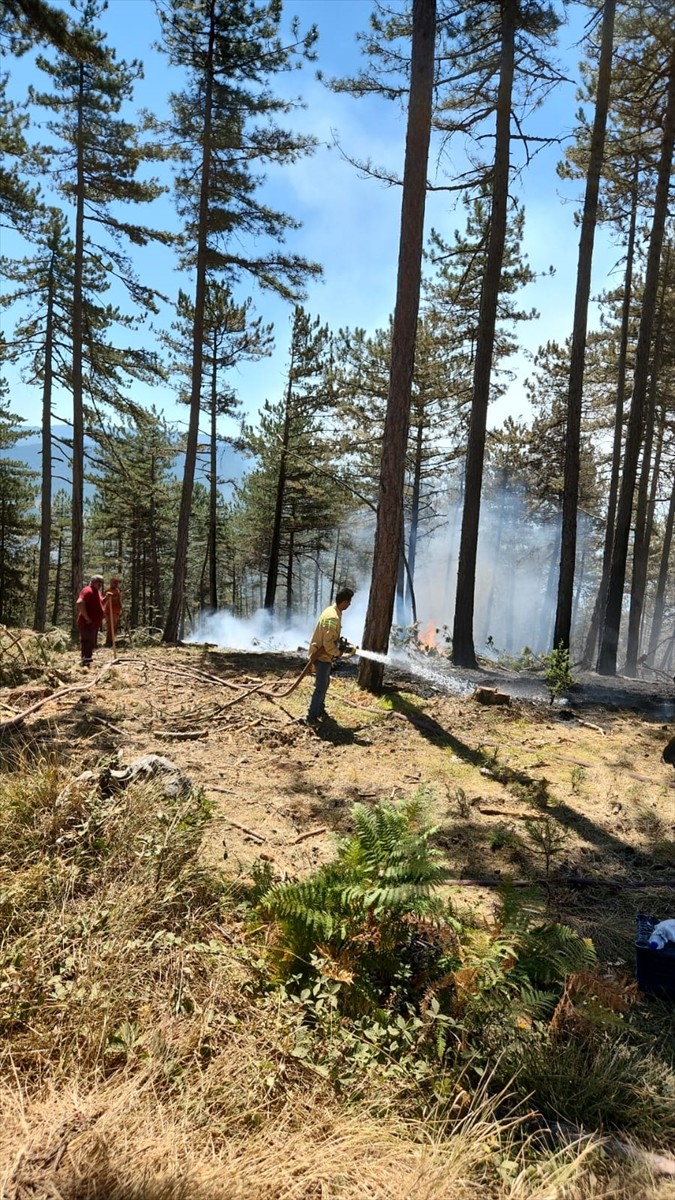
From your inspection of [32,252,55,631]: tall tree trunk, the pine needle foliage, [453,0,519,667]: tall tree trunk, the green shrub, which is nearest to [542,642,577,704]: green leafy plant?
the green shrub

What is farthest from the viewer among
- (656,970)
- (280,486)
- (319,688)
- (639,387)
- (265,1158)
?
(280,486)

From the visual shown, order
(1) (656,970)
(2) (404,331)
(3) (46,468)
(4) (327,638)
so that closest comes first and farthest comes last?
1. (1) (656,970)
2. (4) (327,638)
3. (2) (404,331)
4. (3) (46,468)

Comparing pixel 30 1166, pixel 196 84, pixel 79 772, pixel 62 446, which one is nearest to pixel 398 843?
pixel 30 1166

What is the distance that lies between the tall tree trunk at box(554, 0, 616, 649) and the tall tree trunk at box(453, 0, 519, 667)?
1823mm

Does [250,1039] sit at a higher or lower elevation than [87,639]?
lower

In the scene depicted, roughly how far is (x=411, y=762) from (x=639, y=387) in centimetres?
1341

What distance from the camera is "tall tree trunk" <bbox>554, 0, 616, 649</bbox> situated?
1270 cm

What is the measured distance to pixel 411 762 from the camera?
7102mm

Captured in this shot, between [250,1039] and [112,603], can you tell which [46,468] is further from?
[250,1039]

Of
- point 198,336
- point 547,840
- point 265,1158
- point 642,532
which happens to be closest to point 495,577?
point 642,532

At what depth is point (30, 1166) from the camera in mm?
1888

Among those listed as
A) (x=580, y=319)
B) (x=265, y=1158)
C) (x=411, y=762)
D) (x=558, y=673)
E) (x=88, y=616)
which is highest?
(x=580, y=319)

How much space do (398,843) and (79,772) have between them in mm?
2693

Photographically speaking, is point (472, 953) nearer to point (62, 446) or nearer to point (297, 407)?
point (62, 446)
